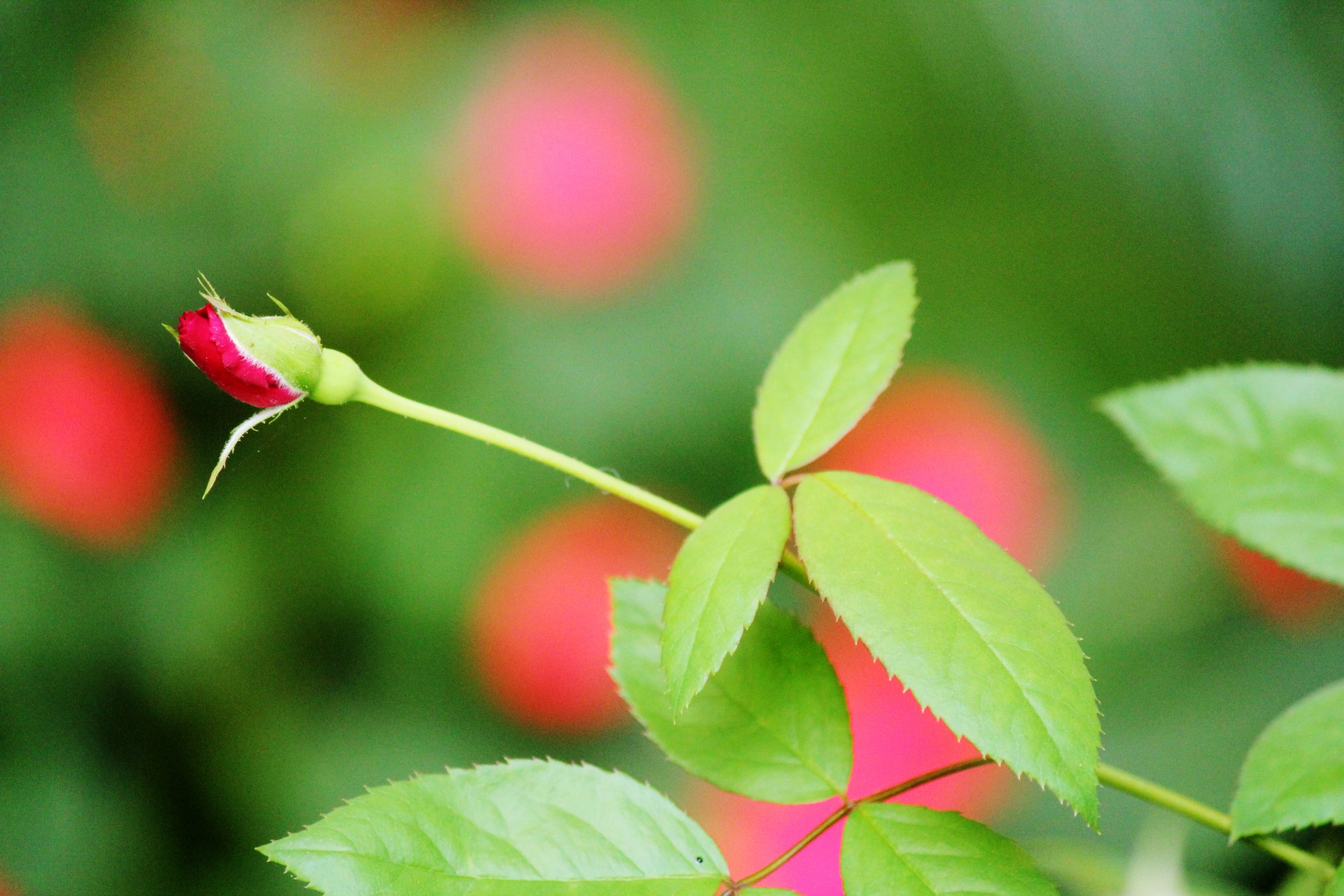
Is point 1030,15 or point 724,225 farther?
point 724,225

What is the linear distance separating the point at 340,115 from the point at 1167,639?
96cm

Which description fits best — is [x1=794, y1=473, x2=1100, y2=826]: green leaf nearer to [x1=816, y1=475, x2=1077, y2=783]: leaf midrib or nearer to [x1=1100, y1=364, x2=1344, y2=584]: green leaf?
[x1=816, y1=475, x2=1077, y2=783]: leaf midrib

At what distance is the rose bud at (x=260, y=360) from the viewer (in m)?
0.23

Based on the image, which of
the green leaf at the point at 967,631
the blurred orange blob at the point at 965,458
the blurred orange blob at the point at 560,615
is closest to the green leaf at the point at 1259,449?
the green leaf at the point at 967,631

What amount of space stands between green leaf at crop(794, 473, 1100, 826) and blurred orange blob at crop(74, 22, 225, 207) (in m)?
0.91

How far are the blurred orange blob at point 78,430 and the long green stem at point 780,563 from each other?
2.42ft

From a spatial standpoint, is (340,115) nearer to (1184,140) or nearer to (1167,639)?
(1184,140)

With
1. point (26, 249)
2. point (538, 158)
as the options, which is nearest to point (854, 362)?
point (538, 158)

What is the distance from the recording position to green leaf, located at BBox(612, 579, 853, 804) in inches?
11.2

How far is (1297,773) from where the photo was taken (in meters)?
0.27

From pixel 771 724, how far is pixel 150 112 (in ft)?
3.23

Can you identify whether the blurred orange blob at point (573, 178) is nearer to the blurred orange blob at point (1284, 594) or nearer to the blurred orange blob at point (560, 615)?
the blurred orange blob at point (560, 615)

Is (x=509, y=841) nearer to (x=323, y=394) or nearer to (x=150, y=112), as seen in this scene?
(x=323, y=394)

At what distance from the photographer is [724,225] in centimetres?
103
